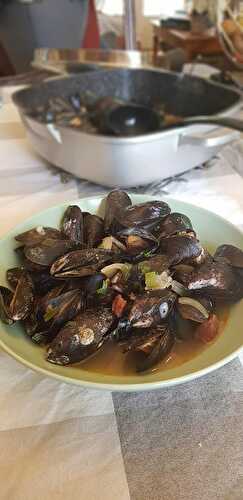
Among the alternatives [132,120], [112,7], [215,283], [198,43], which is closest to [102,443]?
[215,283]

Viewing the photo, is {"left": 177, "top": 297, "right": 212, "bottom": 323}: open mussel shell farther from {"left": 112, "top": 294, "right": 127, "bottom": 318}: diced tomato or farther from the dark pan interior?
the dark pan interior

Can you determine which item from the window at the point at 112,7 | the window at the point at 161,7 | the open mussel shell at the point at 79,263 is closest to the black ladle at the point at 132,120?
the open mussel shell at the point at 79,263

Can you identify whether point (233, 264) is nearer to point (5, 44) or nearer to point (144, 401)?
point (144, 401)

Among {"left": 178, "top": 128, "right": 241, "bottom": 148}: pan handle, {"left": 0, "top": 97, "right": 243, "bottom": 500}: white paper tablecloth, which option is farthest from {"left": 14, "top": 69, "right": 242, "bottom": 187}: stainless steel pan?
{"left": 0, "top": 97, "right": 243, "bottom": 500}: white paper tablecloth

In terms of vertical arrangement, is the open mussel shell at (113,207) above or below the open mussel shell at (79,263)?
below

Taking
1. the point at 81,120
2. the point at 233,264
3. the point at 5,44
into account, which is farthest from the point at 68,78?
the point at 5,44

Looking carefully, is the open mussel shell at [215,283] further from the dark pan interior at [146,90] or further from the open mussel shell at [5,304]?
the dark pan interior at [146,90]
